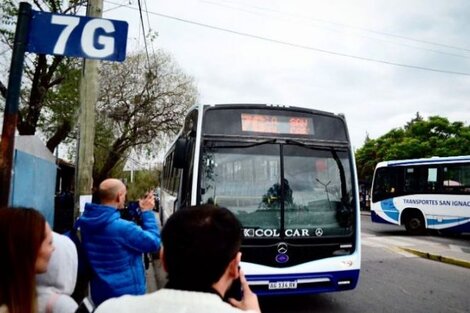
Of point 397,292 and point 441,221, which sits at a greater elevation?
point 441,221

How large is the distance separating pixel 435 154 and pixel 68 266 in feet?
116

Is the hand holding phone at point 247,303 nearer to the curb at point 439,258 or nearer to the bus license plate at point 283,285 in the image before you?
the bus license plate at point 283,285

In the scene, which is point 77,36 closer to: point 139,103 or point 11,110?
point 11,110

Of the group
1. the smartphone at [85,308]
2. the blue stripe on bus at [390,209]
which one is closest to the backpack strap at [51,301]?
the smartphone at [85,308]

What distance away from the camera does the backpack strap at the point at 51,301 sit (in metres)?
2.04

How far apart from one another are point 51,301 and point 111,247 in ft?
4.19

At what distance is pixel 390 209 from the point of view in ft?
55.7

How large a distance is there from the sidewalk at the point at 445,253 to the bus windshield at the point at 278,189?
221 inches

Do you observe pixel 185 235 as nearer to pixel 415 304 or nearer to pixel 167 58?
pixel 415 304

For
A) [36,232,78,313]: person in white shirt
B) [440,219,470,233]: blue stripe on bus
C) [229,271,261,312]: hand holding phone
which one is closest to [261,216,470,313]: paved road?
[440,219,470,233]: blue stripe on bus

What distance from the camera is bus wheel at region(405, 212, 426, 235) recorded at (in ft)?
52.4

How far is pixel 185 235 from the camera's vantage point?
152 cm

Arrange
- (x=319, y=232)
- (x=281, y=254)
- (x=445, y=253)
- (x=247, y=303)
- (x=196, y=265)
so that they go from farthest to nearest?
1. (x=445, y=253)
2. (x=319, y=232)
3. (x=281, y=254)
4. (x=247, y=303)
5. (x=196, y=265)

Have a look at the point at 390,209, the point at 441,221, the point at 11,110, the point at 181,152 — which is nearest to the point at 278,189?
the point at 181,152
